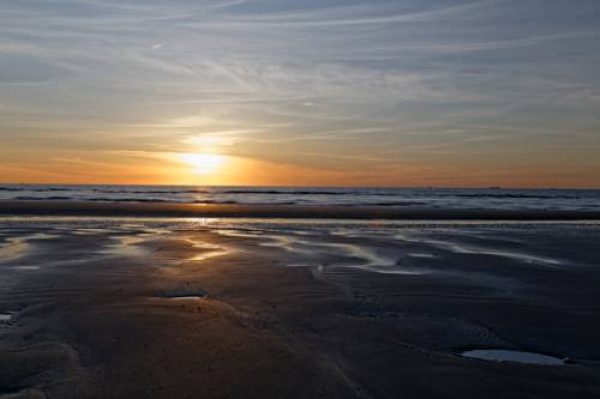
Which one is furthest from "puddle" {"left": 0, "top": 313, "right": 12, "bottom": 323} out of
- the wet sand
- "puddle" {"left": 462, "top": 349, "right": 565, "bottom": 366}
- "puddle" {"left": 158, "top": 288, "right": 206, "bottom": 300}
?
"puddle" {"left": 462, "top": 349, "right": 565, "bottom": 366}

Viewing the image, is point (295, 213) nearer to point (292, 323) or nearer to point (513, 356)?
point (292, 323)

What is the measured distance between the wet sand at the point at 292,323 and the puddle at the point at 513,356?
15 cm

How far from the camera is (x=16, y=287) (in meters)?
12.4

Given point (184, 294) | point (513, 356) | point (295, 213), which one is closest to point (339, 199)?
point (295, 213)

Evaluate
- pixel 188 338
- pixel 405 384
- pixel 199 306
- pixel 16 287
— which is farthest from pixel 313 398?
pixel 16 287

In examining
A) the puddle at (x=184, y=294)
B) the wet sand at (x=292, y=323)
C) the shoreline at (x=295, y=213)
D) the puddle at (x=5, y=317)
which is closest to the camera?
the wet sand at (x=292, y=323)

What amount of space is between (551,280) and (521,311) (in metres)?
4.17

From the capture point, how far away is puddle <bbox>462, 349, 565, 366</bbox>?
7.71m

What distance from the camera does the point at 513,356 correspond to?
796 cm

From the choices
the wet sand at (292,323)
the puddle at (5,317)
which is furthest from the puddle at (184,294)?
the puddle at (5,317)

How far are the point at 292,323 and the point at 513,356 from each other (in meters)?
3.36

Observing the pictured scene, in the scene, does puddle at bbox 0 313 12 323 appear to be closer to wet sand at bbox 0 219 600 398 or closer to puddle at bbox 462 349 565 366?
wet sand at bbox 0 219 600 398

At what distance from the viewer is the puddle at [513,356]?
25.3ft

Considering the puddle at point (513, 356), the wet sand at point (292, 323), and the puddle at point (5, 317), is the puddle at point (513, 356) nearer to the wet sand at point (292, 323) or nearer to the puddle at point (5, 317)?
the wet sand at point (292, 323)
